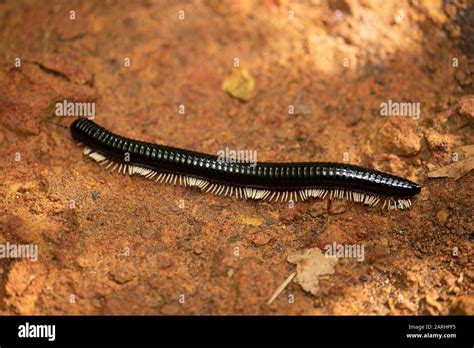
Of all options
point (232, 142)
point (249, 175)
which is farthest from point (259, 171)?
point (232, 142)

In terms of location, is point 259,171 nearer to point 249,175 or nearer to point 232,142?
point 249,175

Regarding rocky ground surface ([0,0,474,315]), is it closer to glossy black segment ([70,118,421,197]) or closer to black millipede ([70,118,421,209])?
black millipede ([70,118,421,209])

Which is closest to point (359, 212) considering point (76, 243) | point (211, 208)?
point (211, 208)

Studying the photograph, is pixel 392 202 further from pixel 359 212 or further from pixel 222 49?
pixel 222 49

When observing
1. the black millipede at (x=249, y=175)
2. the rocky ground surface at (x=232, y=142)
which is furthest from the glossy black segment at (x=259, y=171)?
the rocky ground surface at (x=232, y=142)

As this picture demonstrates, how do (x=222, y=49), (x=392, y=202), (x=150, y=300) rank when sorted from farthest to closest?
1. (x=222, y=49)
2. (x=392, y=202)
3. (x=150, y=300)

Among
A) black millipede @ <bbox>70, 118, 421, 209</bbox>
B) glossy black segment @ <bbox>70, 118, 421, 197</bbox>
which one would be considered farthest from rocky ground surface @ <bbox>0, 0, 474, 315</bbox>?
glossy black segment @ <bbox>70, 118, 421, 197</bbox>

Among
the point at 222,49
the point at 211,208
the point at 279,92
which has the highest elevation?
the point at 222,49
